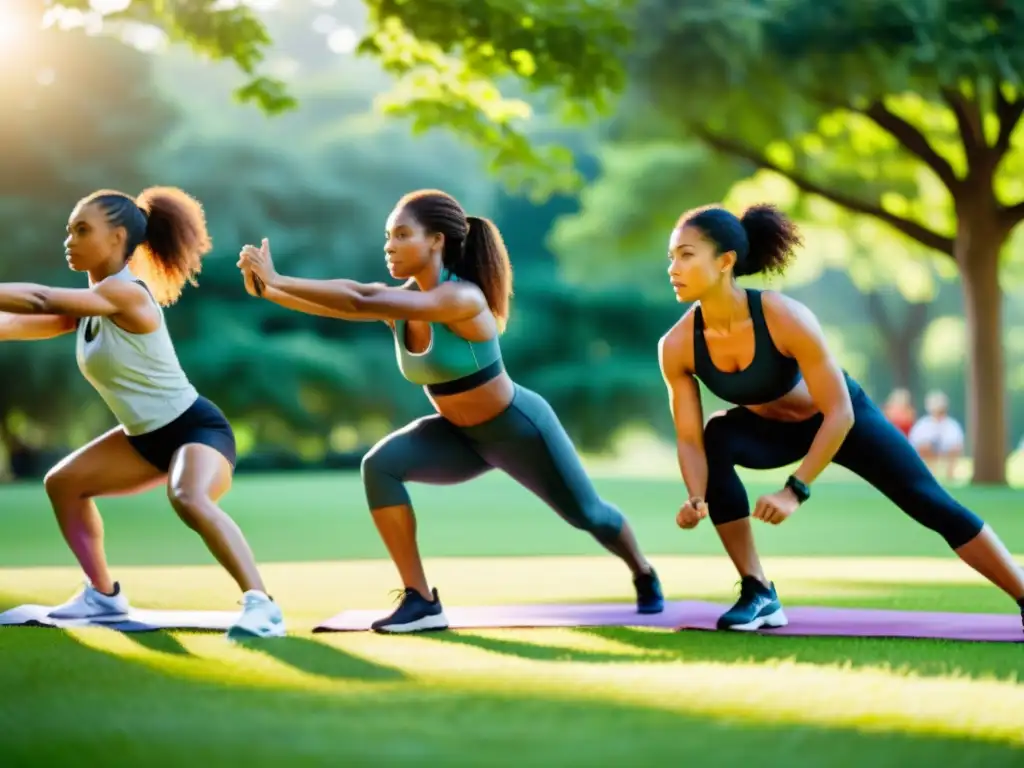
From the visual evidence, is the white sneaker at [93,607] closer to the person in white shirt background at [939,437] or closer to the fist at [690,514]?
the fist at [690,514]

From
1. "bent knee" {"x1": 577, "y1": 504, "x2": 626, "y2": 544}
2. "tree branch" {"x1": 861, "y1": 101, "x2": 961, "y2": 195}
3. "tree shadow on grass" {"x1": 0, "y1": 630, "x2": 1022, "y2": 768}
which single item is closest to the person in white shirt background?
"tree branch" {"x1": 861, "y1": 101, "x2": 961, "y2": 195}

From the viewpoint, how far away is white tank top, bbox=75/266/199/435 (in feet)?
20.7

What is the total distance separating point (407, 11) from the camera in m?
14.2

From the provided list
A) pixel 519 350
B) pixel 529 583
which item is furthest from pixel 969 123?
pixel 519 350

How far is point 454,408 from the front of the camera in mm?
6543

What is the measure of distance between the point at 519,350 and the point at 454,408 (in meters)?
31.5

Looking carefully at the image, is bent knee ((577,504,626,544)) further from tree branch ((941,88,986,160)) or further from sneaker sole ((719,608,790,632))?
tree branch ((941,88,986,160))

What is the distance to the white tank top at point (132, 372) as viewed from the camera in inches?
248

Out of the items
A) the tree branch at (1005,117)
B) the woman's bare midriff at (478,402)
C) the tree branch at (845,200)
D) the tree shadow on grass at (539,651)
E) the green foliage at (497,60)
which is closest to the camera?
the tree shadow on grass at (539,651)

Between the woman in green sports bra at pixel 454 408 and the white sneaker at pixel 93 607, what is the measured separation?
1144 millimetres

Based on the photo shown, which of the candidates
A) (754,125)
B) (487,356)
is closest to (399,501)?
(487,356)

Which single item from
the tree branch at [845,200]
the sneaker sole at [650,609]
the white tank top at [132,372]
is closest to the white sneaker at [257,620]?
the white tank top at [132,372]

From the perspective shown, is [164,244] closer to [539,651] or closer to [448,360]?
[448,360]

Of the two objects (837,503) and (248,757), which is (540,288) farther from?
(248,757)
